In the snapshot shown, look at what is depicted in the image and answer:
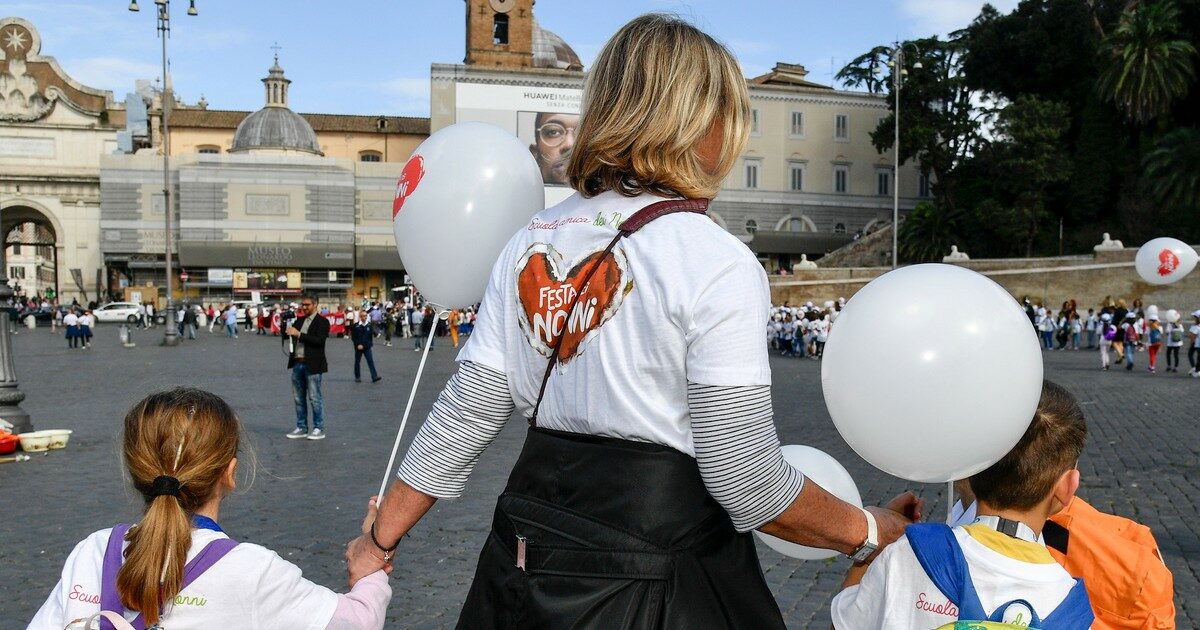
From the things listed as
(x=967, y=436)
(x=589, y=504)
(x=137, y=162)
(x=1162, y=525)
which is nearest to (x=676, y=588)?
(x=589, y=504)

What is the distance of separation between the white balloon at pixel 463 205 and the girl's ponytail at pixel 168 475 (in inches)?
39.0

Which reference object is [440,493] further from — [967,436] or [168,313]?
[168,313]

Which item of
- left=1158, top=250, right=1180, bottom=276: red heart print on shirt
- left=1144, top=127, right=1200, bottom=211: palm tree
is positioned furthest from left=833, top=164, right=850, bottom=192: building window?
left=1158, top=250, right=1180, bottom=276: red heart print on shirt

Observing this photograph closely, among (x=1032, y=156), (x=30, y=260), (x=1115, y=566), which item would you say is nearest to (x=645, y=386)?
(x=1115, y=566)

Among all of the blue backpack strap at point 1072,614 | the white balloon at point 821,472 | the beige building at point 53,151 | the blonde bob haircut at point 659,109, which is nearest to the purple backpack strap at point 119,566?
the blonde bob haircut at point 659,109

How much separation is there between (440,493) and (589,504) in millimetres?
422

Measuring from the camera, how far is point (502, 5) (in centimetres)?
6047

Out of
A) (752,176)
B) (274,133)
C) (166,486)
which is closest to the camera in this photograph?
(166,486)

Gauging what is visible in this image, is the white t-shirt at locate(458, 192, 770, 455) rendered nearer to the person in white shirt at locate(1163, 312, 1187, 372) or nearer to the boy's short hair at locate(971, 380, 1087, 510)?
the boy's short hair at locate(971, 380, 1087, 510)

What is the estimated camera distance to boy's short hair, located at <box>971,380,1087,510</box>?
222 cm

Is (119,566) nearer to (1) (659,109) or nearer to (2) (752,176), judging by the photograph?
(1) (659,109)

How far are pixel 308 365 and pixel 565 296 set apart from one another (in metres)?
9.85

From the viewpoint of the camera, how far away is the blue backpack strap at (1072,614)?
1.94 meters

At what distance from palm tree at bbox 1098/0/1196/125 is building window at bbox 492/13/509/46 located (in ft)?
105
